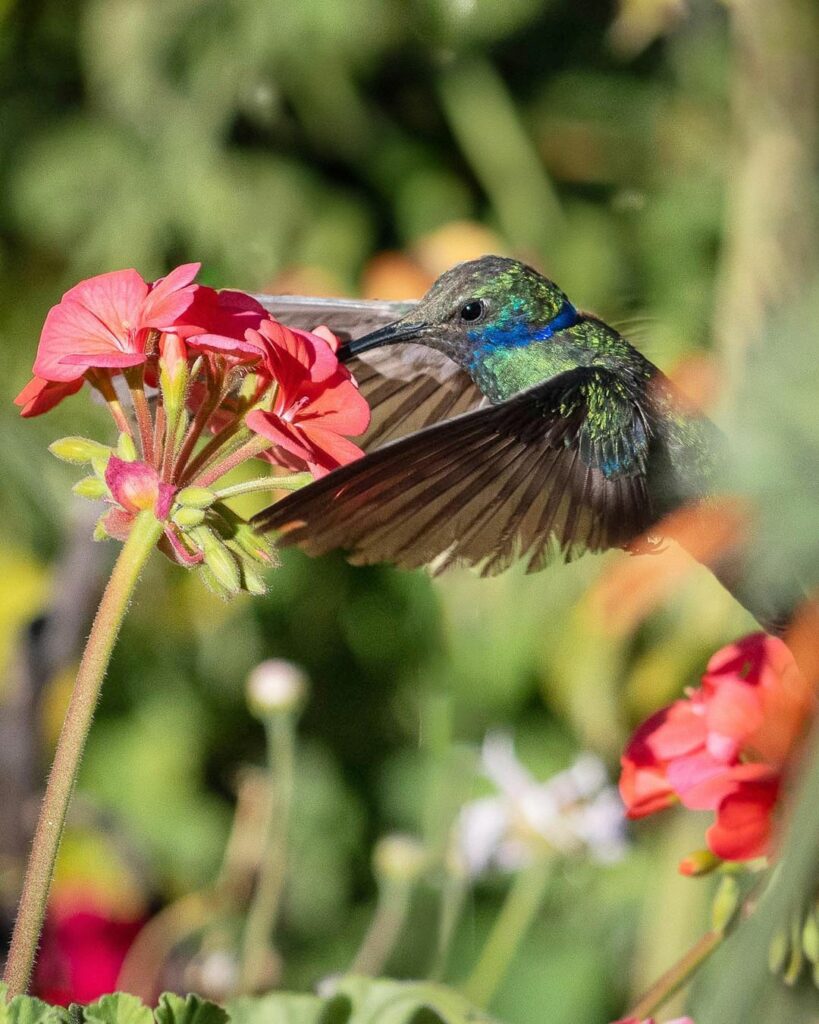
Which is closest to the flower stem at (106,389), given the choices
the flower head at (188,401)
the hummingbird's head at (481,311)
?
the flower head at (188,401)

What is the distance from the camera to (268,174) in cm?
211

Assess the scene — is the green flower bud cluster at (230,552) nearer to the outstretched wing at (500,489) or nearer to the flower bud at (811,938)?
the outstretched wing at (500,489)

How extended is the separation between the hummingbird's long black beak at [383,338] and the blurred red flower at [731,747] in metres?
0.31

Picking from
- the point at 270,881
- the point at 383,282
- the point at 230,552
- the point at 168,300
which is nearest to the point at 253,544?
the point at 230,552

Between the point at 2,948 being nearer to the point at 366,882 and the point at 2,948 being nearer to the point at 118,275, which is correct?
the point at 118,275

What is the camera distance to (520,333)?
1.11 m

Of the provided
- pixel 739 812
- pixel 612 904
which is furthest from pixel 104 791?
pixel 739 812

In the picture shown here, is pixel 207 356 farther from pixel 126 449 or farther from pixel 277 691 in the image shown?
pixel 277 691

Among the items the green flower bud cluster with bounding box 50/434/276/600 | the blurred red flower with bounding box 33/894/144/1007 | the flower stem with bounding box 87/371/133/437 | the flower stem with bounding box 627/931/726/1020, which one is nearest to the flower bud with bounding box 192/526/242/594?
the green flower bud cluster with bounding box 50/434/276/600

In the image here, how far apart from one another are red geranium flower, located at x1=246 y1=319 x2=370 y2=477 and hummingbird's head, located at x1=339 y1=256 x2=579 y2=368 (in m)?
0.27

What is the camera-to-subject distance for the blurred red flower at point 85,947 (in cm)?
118

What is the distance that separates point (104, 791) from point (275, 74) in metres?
1.04

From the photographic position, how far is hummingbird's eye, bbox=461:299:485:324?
1.09 m

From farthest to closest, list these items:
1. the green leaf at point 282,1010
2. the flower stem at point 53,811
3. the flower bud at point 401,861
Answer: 1. the flower bud at point 401,861
2. the green leaf at point 282,1010
3. the flower stem at point 53,811
